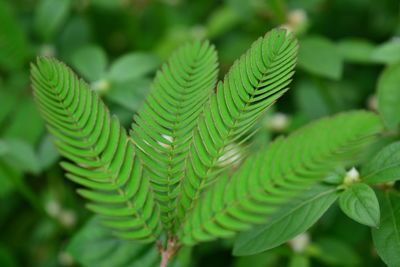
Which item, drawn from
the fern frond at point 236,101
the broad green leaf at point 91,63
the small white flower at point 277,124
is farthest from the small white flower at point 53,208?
the fern frond at point 236,101

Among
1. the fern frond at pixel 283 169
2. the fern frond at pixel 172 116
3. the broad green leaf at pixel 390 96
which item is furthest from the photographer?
the broad green leaf at pixel 390 96

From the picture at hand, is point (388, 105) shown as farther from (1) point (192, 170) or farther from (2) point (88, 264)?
(2) point (88, 264)

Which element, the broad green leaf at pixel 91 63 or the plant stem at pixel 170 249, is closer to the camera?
the plant stem at pixel 170 249

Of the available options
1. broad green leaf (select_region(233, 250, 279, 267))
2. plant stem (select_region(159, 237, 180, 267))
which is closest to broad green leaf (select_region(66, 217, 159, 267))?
plant stem (select_region(159, 237, 180, 267))

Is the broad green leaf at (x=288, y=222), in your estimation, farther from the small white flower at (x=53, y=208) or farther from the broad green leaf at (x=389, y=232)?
the small white flower at (x=53, y=208)

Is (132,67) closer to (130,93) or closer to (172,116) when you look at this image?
(130,93)

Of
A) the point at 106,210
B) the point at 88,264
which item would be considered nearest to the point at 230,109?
the point at 106,210
